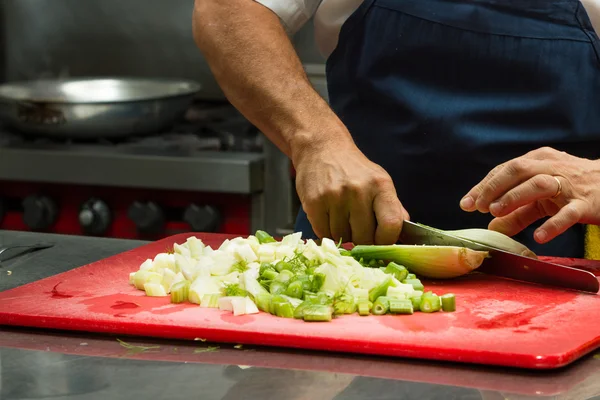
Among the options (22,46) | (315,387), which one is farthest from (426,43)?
(22,46)

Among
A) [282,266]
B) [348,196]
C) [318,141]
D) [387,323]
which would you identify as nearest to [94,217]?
[318,141]

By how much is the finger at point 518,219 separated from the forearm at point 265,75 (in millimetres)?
287

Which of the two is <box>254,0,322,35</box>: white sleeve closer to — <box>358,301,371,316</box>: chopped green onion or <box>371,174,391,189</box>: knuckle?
<box>371,174,391,189</box>: knuckle

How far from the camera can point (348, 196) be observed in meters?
1.54

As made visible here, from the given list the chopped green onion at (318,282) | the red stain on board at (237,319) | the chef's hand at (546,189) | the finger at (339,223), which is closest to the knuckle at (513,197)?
the chef's hand at (546,189)

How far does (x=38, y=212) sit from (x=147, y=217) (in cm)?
31

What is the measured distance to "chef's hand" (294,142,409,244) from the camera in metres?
1.53

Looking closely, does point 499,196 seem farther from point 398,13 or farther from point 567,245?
point 398,13

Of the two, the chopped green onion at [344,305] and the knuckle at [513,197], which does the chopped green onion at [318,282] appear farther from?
the knuckle at [513,197]

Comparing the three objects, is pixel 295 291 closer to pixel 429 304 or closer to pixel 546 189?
pixel 429 304

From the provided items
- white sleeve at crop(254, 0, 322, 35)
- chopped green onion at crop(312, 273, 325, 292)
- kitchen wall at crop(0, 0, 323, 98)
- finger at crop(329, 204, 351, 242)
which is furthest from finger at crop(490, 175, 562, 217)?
kitchen wall at crop(0, 0, 323, 98)

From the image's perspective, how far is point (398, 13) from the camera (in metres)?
1.78

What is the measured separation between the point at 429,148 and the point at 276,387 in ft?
2.75

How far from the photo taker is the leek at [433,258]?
4.66 ft
